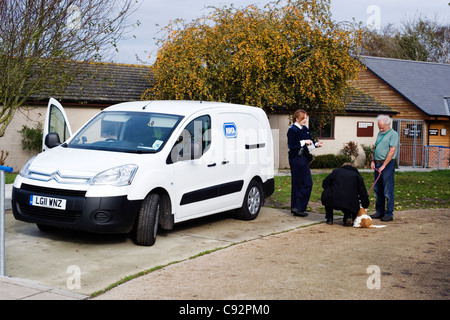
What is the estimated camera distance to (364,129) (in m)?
29.2

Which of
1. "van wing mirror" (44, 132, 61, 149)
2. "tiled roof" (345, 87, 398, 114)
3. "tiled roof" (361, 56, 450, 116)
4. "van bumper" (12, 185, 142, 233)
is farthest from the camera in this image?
"tiled roof" (361, 56, 450, 116)

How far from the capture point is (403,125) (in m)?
30.8

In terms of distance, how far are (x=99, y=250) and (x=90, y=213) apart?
1.90ft

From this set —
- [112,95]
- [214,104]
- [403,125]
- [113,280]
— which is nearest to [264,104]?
[112,95]

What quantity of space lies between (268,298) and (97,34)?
46.2ft

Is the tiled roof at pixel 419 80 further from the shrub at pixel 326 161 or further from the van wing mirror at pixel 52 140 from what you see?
the van wing mirror at pixel 52 140

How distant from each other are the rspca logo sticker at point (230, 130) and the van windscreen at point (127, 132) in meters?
1.08

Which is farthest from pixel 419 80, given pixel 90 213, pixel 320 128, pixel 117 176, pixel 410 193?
pixel 90 213

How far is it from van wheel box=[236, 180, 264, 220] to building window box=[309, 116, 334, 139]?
16.5 metres

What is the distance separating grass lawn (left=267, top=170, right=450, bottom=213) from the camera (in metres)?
12.7

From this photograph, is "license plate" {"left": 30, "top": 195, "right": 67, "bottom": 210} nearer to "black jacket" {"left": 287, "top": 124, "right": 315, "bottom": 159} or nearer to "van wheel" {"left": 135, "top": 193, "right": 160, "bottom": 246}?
"van wheel" {"left": 135, "top": 193, "right": 160, "bottom": 246}

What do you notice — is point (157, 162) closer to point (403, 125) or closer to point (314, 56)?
point (314, 56)

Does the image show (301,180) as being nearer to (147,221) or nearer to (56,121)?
(147,221)

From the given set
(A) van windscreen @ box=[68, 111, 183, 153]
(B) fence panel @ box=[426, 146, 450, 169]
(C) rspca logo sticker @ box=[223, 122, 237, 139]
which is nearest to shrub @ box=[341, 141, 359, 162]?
(B) fence panel @ box=[426, 146, 450, 169]
